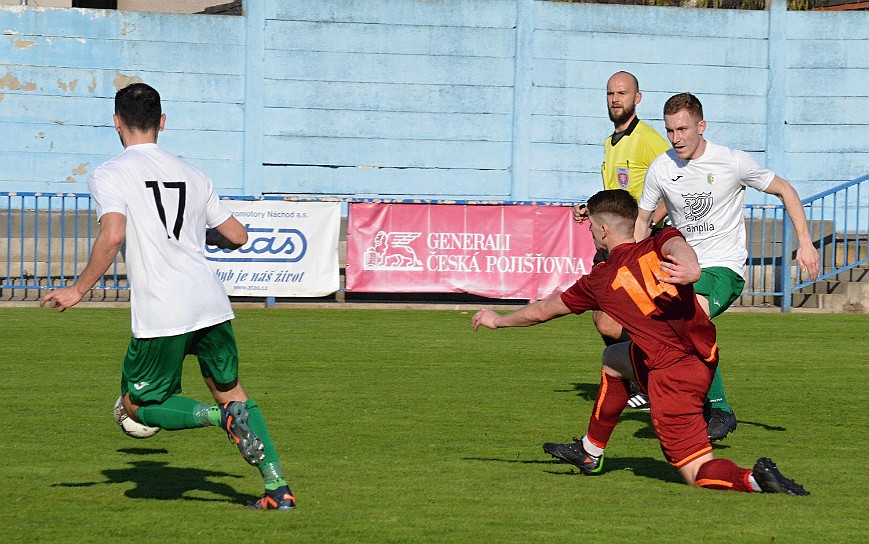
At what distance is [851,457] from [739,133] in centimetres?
1570

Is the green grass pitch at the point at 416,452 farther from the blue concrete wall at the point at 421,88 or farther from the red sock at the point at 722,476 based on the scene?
the blue concrete wall at the point at 421,88

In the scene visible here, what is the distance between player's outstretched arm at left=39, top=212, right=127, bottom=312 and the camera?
5.45 m

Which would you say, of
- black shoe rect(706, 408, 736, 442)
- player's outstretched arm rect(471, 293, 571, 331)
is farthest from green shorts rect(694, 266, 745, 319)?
player's outstretched arm rect(471, 293, 571, 331)

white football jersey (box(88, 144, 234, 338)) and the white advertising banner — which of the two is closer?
white football jersey (box(88, 144, 234, 338))

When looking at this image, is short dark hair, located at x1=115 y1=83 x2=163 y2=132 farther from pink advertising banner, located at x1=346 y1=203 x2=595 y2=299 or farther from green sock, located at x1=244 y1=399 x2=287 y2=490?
pink advertising banner, located at x1=346 y1=203 x2=595 y2=299

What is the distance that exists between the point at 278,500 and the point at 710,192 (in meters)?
3.67

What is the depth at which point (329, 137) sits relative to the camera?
835 inches

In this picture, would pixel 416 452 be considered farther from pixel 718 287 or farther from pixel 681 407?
pixel 718 287

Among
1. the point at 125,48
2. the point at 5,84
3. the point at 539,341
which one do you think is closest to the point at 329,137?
the point at 125,48

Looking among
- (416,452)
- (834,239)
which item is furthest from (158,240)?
(834,239)

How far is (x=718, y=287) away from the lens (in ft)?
25.8

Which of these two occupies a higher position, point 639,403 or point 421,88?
point 421,88

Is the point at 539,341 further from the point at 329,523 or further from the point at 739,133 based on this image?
the point at 739,133

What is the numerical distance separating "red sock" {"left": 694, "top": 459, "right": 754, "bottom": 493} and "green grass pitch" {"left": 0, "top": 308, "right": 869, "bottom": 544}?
5cm
